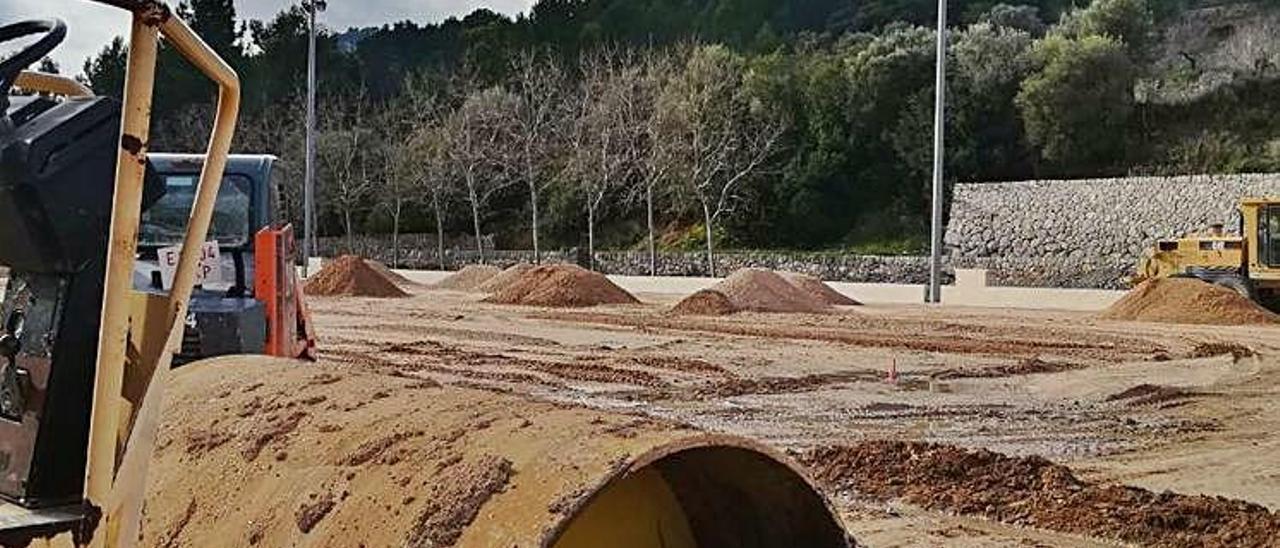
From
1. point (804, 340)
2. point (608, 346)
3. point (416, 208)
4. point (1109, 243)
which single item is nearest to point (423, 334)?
point (608, 346)

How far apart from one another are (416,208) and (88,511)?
56858 mm

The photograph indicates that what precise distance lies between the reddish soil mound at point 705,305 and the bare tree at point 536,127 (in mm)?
24373

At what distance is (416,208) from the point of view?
59000 millimetres

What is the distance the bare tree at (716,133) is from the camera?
49125 mm

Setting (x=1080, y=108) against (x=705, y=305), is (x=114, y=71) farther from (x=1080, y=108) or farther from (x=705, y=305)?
(x=1080, y=108)

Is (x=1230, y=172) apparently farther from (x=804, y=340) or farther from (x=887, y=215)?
(x=804, y=340)

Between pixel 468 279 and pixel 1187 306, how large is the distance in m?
20.7

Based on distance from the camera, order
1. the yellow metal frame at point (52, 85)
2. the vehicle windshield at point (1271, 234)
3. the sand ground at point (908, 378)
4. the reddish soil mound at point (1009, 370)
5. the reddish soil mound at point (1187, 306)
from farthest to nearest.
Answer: the vehicle windshield at point (1271, 234) < the reddish soil mound at point (1187, 306) < the reddish soil mound at point (1009, 370) < the sand ground at point (908, 378) < the yellow metal frame at point (52, 85)

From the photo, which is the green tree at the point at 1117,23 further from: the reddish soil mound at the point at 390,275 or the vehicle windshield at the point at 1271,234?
the reddish soil mound at the point at 390,275

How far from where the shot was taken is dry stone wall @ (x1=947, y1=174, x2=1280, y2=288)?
38188 mm

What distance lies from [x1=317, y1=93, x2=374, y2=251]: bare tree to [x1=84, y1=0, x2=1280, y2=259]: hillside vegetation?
131mm

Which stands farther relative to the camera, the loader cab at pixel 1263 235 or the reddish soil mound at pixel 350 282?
the reddish soil mound at pixel 350 282

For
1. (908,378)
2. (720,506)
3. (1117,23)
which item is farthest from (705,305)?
(1117,23)

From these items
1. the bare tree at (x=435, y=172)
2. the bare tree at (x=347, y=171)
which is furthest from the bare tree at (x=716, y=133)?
the bare tree at (x=347, y=171)
